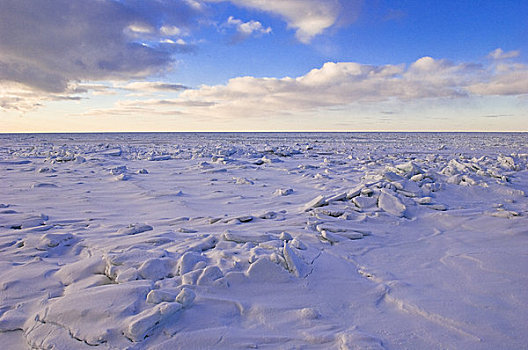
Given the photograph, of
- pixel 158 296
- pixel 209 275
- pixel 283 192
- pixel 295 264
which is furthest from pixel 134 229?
pixel 283 192

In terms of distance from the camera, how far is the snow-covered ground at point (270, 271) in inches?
70.3

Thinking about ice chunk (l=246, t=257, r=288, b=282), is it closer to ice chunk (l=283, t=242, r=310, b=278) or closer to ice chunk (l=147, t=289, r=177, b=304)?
ice chunk (l=283, t=242, r=310, b=278)

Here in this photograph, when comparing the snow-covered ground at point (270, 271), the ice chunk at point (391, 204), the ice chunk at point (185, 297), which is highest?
the ice chunk at point (391, 204)

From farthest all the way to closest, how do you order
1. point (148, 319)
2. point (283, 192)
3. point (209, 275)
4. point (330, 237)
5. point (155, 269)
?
point (283, 192) < point (330, 237) < point (155, 269) < point (209, 275) < point (148, 319)

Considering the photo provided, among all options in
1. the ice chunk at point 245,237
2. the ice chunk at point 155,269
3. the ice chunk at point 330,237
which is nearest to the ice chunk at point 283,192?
the ice chunk at point 330,237

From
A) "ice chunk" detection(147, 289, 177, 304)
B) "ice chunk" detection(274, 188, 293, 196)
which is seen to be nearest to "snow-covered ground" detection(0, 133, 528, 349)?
"ice chunk" detection(147, 289, 177, 304)

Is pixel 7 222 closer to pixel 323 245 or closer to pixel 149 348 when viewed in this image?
pixel 149 348

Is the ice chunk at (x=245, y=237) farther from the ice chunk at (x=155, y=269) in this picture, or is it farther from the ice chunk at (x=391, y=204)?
the ice chunk at (x=391, y=204)

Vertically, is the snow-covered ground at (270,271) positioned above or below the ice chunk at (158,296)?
below

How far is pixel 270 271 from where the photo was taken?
238 centimetres

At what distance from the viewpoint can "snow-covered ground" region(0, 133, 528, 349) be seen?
179 cm

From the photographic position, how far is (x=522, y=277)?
8.19 feet

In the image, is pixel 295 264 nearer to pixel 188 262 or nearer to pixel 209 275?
pixel 209 275

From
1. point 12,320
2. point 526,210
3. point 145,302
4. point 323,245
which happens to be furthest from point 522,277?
point 12,320
